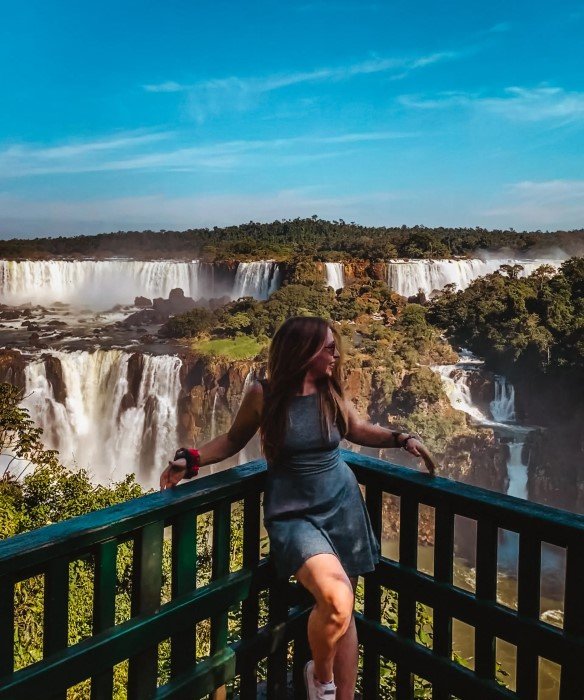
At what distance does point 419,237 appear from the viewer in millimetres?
42469

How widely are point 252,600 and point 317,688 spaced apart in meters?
0.27

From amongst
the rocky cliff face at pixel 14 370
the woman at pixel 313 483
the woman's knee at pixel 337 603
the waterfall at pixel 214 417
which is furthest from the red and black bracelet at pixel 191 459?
the rocky cliff face at pixel 14 370

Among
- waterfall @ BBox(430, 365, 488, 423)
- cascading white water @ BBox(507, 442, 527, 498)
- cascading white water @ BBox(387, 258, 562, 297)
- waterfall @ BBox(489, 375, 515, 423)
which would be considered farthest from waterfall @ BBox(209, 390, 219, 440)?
cascading white water @ BBox(387, 258, 562, 297)

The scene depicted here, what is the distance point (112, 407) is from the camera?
26.0 m

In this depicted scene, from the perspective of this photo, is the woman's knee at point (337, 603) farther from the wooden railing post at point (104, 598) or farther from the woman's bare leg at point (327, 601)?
the wooden railing post at point (104, 598)

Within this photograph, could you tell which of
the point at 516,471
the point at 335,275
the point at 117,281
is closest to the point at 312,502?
the point at 516,471

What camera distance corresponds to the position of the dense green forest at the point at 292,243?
4166 cm

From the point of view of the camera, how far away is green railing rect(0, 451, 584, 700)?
4.14ft

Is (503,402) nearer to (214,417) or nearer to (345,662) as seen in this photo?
(214,417)

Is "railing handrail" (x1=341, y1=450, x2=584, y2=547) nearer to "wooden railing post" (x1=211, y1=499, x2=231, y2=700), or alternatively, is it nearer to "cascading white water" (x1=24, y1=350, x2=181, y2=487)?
"wooden railing post" (x1=211, y1=499, x2=231, y2=700)

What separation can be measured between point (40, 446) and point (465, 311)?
76.2 ft

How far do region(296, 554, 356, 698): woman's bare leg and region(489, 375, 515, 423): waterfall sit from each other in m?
27.6

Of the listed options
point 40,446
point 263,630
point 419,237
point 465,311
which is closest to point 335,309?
point 465,311

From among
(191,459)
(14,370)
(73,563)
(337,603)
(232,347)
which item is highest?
(191,459)
